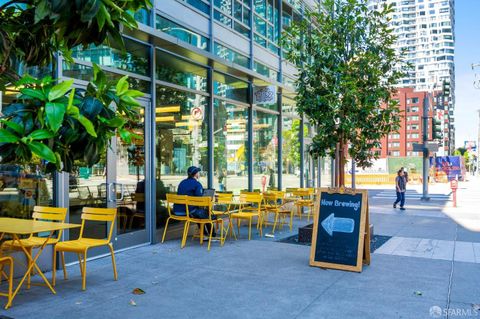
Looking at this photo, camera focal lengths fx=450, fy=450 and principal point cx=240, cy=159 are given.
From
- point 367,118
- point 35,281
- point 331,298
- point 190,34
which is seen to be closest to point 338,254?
point 331,298

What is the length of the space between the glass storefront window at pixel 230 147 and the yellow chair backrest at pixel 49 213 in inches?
210

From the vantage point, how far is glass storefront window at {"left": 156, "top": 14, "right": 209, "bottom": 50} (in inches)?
359

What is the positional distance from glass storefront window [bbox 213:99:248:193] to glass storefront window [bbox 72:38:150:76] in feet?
9.12

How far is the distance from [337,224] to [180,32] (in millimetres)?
5405

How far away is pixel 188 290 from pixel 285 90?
9776 mm

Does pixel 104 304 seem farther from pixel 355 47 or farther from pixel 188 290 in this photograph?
pixel 355 47

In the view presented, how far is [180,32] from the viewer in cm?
970

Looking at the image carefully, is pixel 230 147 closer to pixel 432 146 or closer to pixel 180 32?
pixel 180 32

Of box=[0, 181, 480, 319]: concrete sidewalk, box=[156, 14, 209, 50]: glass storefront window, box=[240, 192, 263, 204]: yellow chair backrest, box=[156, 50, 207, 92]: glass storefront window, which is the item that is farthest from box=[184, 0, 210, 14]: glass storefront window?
box=[0, 181, 480, 319]: concrete sidewalk

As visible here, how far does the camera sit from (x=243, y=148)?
12.6 meters

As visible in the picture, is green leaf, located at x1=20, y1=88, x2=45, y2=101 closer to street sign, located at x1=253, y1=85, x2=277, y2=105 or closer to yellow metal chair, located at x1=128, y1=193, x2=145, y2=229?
yellow metal chair, located at x1=128, y1=193, x2=145, y2=229

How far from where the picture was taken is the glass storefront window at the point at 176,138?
9180mm

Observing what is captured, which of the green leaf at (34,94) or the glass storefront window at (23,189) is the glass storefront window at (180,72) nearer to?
the glass storefront window at (23,189)

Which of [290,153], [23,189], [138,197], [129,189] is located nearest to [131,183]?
[129,189]
